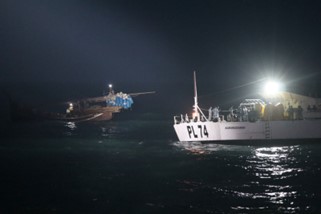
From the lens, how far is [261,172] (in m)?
30.1

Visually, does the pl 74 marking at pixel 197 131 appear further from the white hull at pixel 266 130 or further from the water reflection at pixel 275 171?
the water reflection at pixel 275 171

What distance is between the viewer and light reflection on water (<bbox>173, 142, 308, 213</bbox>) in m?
23.0

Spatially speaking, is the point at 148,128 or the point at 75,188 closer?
the point at 75,188

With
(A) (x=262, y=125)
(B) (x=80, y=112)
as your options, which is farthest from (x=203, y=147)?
(B) (x=80, y=112)

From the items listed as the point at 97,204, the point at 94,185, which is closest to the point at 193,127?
the point at 94,185

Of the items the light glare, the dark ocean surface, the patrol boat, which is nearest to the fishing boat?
the dark ocean surface

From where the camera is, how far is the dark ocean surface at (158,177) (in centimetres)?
2238

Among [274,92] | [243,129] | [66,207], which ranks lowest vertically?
[66,207]

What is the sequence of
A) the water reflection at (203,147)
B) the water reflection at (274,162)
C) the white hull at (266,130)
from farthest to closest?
1. the white hull at (266,130)
2. the water reflection at (203,147)
3. the water reflection at (274,162)

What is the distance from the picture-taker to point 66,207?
2228cm

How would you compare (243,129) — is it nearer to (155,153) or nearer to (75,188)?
(155,153)

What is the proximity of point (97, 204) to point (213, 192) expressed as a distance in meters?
7.30

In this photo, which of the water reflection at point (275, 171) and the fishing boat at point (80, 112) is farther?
the fishing boat at point (80, 112)

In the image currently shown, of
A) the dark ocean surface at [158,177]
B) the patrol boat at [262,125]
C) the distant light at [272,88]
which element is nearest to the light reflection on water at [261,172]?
the dark ocean surface at [158,177]
